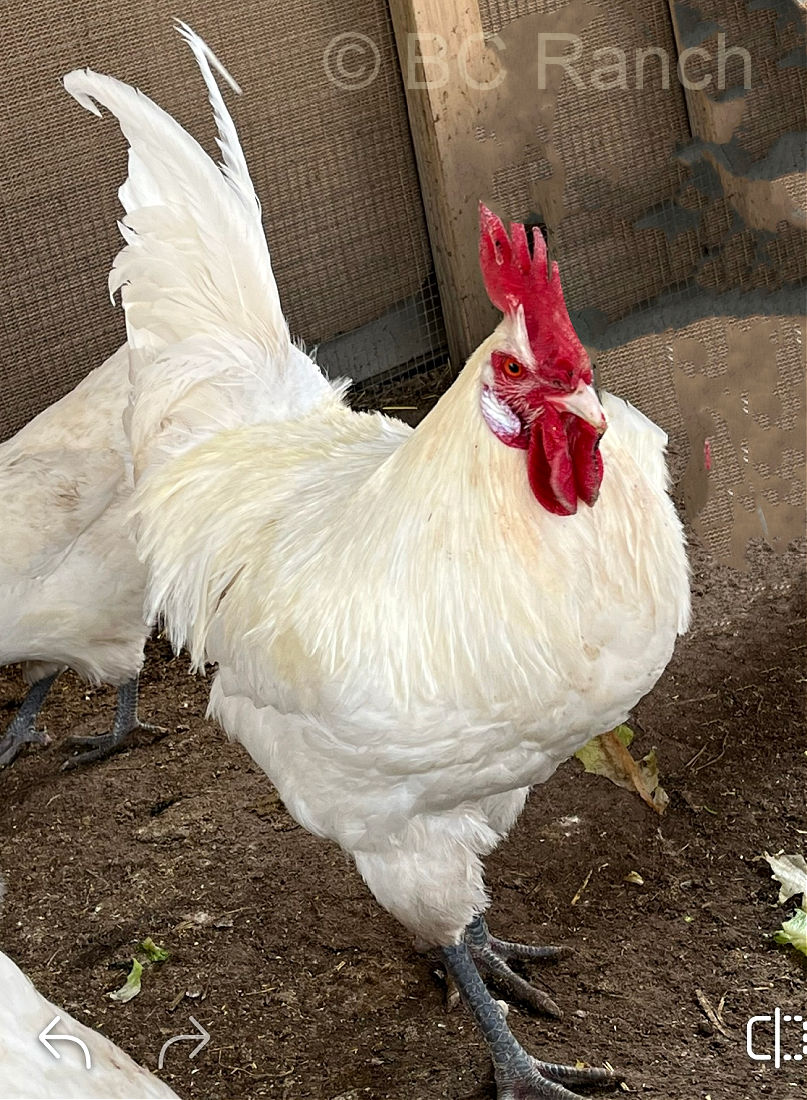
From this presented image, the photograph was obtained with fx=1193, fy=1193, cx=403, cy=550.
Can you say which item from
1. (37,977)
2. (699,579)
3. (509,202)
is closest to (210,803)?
(37,977)

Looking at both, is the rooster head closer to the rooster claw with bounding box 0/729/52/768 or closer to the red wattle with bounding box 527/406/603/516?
the red wattle with bounding box 527/406/603/516

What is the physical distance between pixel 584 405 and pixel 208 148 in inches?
115

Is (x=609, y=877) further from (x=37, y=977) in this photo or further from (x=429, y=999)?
(x=37, y=977)

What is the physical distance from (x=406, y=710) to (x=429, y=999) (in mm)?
1226

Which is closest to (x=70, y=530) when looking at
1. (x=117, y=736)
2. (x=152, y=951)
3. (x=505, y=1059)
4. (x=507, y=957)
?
(x=117, y=736)

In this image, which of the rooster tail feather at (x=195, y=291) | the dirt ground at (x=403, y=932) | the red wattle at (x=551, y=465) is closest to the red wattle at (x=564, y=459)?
the red wattle at (x=551, y=465)

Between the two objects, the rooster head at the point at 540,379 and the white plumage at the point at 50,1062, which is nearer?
the white plumage at the point at 50,1062

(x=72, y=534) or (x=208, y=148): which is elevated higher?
(x=208, y=148)

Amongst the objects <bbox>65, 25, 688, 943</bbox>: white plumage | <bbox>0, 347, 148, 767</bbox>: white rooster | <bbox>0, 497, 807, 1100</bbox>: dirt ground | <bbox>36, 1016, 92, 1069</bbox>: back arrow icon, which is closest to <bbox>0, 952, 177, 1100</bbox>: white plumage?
<bbox>36, 1016, 92, 1069</bbox>: back arrow icon

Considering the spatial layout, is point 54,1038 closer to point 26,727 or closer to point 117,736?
point 117,736

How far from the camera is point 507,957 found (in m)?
3.44

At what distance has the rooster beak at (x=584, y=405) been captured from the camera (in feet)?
7.73

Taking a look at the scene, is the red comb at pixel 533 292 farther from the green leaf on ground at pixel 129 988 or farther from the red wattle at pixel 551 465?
the green leaf on ground at pixel 129 988

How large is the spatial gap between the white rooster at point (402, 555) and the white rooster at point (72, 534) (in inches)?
24.6
